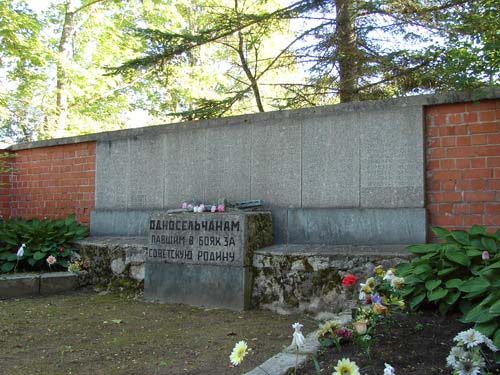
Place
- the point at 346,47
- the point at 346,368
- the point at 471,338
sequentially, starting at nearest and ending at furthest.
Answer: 1. the point at 346,368
2. the point at 471,338
3. the point at 346,47

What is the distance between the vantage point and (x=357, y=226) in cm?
460

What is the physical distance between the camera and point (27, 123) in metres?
12.7

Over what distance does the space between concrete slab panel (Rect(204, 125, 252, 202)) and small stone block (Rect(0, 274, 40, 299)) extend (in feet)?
7.49

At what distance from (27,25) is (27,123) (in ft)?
9.10

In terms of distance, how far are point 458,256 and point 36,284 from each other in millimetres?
4693

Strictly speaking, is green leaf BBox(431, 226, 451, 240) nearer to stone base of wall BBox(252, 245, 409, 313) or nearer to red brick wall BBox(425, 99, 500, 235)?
stone base of wall BBox(252, 245, 409, 313)

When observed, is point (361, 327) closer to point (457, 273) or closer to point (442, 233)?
point (457, 273)

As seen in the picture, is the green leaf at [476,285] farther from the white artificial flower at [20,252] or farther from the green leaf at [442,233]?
the white artificial flower at [20,252]

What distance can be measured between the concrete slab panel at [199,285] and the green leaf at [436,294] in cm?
196

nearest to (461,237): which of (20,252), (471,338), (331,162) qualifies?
(471,338)

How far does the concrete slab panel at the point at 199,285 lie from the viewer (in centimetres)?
454

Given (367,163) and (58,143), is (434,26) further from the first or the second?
(58,143)

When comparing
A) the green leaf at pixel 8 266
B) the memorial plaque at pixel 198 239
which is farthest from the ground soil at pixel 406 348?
the green leaf at pixel 8 266

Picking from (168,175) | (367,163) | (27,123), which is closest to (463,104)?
(367,163)
